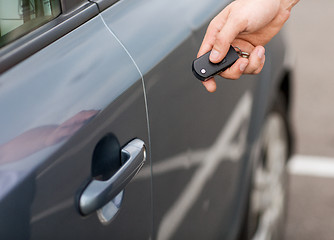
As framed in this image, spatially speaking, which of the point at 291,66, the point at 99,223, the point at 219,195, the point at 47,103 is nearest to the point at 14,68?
the point at 47,103

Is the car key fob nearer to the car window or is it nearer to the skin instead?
the skin

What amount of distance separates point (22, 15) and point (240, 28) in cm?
57

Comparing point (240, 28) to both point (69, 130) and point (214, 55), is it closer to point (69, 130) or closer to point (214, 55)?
point (214, 55)

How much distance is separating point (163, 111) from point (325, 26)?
6.01 metres

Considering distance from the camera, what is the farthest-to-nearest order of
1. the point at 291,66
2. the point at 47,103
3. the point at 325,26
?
the point at 325,26 → the point at 291,66 → the point at 47,103

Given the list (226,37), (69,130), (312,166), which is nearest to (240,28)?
(226,37)

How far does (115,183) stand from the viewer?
52.9 inches

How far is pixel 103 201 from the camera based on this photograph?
4.30ft

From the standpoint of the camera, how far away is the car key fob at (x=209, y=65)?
5.40ft

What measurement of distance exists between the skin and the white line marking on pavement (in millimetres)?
2486

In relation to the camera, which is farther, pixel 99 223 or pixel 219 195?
pixel 219 195

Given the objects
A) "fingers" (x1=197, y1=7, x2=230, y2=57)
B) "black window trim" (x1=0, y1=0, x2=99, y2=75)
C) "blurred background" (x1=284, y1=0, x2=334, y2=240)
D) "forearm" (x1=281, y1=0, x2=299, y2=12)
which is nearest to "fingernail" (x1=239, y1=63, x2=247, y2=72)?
"fingers" (x1=197, y1=7, x2=230, y2=57)

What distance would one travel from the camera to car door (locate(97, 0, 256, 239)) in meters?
1.60

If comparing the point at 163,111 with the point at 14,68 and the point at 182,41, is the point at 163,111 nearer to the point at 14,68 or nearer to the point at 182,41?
the point at 182,41
